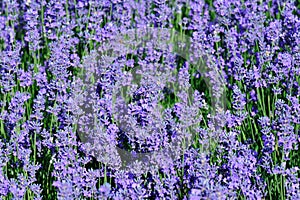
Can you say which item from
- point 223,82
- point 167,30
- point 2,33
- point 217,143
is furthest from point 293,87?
point 2,33

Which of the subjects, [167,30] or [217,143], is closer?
[217,143]

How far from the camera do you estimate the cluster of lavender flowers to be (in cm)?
351

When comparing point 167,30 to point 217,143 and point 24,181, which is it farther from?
point 24,181

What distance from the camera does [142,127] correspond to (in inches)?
147

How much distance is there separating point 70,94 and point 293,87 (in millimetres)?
1475

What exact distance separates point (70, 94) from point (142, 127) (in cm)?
57

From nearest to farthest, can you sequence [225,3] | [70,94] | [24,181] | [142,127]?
[24,181]
[142,127]
[70,94]
[225,3]

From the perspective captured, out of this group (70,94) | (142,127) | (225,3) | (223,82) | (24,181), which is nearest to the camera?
(24,181)

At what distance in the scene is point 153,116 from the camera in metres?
3.80

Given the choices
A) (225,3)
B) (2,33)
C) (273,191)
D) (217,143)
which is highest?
(225,3)

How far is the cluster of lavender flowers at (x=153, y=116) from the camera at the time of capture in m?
3.51

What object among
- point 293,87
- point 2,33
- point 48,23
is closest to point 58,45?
point 48,23

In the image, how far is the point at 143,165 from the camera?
3.63m

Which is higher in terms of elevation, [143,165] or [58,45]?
[58,45]
